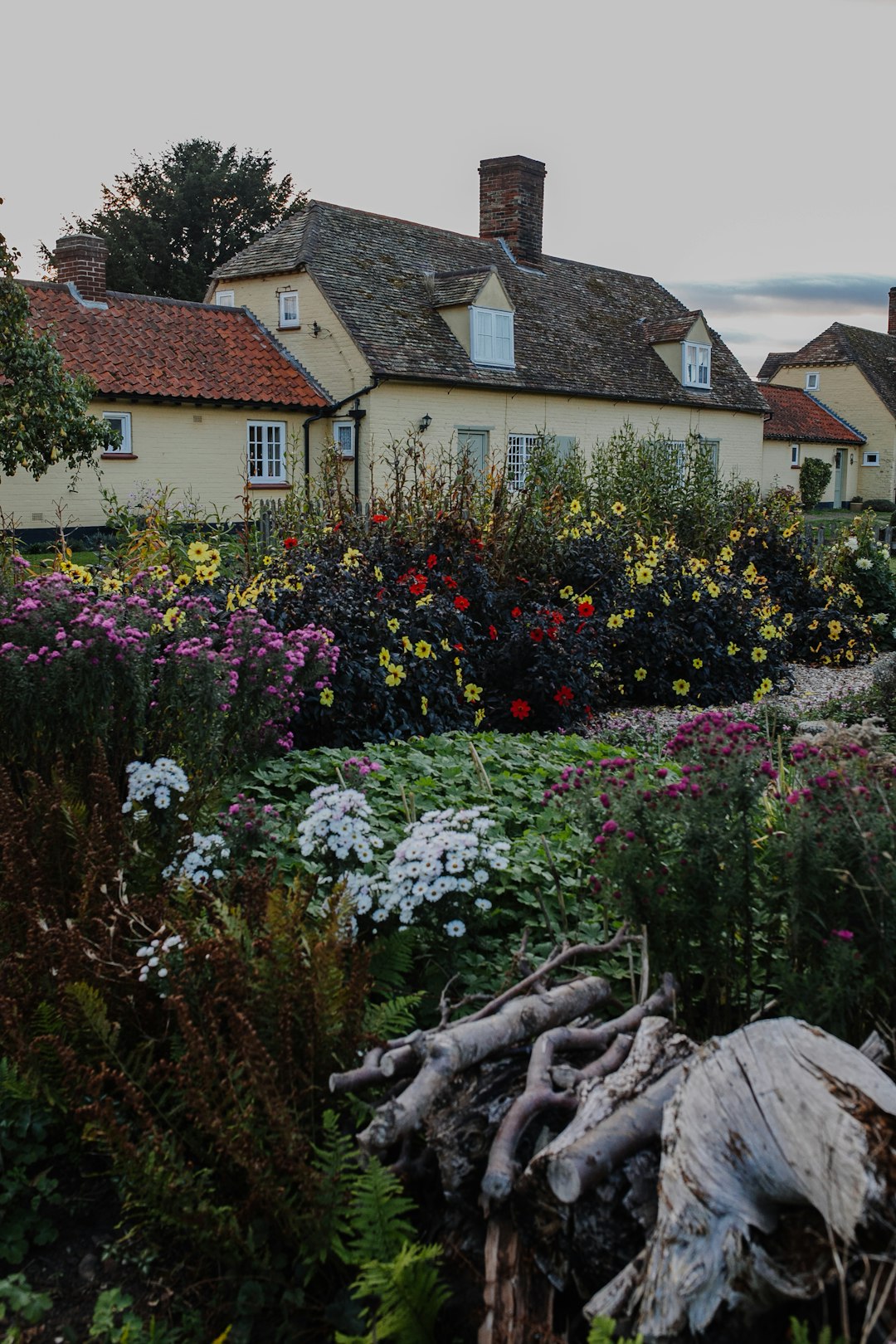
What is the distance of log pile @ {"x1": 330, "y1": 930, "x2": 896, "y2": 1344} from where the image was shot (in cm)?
191

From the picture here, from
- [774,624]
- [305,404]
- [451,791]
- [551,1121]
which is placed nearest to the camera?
[551,1121]

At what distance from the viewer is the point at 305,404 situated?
2233cm

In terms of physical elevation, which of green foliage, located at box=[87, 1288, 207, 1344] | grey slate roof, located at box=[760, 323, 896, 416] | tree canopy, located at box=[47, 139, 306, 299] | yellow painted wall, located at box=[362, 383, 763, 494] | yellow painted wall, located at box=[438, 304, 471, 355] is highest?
tree canopy, located at box=[47, 139, 306, 299]

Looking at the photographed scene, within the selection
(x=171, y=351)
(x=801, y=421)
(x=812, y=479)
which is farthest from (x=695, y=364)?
(x=171, y=351)

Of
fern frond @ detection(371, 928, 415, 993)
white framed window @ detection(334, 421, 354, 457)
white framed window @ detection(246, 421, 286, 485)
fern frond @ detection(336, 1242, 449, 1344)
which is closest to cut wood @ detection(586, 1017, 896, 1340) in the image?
fern frond @ detection(336, 1242, 449, 1344)

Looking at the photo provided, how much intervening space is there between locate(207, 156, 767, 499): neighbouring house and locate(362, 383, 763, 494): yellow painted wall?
0.12ft

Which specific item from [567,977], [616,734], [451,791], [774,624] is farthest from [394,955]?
[774,624]

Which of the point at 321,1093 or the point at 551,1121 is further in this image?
the point at 321,1093

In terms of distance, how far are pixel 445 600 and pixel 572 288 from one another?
2393cm

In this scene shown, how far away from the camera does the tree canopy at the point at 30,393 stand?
1461cm

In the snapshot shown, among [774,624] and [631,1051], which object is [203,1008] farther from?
[774,624]

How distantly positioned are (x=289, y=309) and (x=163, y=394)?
407 centimetres

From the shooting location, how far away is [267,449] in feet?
74.8

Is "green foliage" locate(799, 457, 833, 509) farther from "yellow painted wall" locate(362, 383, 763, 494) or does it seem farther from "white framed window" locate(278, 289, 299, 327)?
"white framed window" locate(278, 289, 299, 327)
